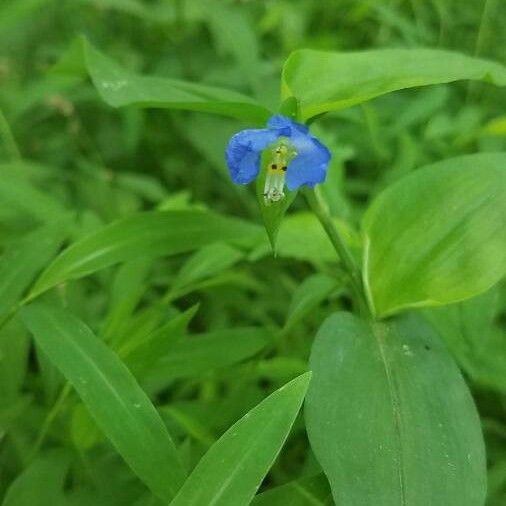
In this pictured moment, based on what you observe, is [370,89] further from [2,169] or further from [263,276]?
[2,169]

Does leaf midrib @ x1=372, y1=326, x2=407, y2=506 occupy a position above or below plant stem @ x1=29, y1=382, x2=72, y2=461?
above

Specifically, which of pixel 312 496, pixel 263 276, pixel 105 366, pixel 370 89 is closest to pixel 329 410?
pixel 312 496

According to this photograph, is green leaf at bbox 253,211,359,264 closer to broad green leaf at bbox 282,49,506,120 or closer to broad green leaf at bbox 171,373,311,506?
broad green leaf at bbox 282,49,506,120

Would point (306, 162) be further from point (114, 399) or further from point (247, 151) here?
point (114, 399)

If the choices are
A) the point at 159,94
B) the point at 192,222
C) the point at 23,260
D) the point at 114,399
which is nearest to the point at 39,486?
the point at 114,399

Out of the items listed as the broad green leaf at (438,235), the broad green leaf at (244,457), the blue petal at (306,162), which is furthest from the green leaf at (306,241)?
the broad green leaf at (244,457)

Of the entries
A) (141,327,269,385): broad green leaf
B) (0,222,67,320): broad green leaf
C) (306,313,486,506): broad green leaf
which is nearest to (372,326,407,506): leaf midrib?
(306,313,486,506): broad green leaf
